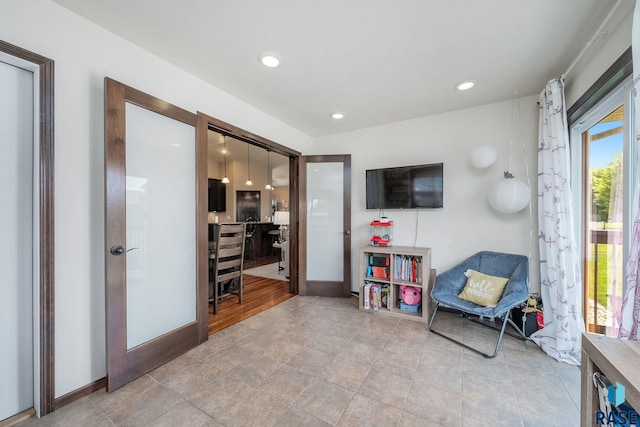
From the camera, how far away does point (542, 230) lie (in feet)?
7.54

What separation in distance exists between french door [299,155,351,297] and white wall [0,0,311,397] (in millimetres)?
2307

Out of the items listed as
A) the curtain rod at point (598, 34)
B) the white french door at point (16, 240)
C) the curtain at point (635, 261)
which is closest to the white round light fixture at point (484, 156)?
the curtain rod at point (598, 34)

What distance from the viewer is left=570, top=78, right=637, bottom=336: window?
5.10 feet

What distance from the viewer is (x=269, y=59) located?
2.02 m

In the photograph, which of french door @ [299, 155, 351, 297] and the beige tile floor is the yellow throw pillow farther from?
french door @ [299, 155, 351, 297]

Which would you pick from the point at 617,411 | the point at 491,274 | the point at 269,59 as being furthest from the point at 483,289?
the point at 269,59

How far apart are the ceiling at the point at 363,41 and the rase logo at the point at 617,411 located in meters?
1.94

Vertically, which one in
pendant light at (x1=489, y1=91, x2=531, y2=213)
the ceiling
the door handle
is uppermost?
the ceiling

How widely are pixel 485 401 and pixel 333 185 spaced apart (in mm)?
2766

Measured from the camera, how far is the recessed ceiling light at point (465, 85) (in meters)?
2.36

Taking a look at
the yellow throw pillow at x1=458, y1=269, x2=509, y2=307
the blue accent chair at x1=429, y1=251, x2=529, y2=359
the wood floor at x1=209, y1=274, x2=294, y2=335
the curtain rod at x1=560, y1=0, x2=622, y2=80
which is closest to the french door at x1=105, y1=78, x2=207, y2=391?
the wood floor at x1=209, y1=274, x2=294, y2=335

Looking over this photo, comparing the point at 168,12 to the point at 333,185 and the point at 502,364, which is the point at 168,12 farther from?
the point at 502,364

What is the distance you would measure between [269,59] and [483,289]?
2909 mm

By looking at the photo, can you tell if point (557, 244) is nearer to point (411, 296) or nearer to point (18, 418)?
point (411, 296)
